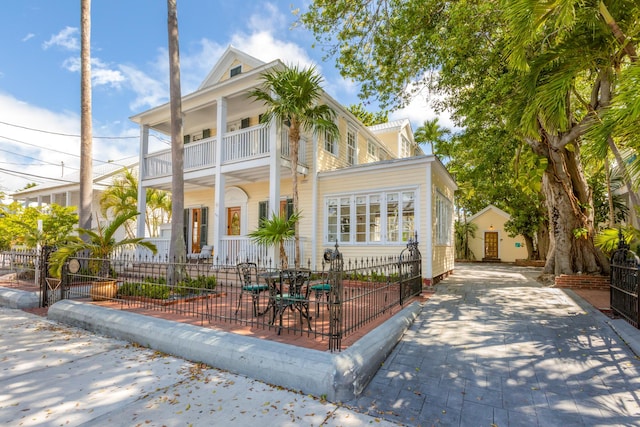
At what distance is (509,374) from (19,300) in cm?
1032

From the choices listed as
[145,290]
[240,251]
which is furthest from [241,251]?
[145,290]

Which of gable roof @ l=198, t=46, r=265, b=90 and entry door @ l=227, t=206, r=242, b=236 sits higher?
gable roof @ l=198, t=46, r=265, b=90

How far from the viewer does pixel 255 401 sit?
328 centimetres

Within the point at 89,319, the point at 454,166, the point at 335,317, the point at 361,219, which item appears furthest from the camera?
the point at 454,166

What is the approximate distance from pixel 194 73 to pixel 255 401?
15784 millimetres

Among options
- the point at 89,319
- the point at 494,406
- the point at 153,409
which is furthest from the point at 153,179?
the point at 494,406

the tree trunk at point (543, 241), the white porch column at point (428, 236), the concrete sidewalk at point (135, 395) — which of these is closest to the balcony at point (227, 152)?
the white porch column at point (428, 236)

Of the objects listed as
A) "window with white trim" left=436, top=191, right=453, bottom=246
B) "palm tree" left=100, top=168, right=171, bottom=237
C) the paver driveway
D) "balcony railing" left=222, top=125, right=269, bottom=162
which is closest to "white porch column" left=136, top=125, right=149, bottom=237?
"palm tree" left=100, top=168, right=171, bottom=237

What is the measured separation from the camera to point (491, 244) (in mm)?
24719

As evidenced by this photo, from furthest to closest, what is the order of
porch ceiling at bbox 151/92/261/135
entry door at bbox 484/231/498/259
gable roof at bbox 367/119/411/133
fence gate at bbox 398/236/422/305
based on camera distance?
entry door at bbox 484/231/498/259, gable roof at bbox 367/119/411/133, porch ceiling at bbox 151/92/261/135, fence gate at bbox 398/236/422/305

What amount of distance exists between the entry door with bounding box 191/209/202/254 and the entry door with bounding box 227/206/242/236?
181 centimetres

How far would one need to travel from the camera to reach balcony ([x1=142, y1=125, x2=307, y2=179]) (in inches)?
427

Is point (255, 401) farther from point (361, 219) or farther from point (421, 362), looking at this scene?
point (361, 219)

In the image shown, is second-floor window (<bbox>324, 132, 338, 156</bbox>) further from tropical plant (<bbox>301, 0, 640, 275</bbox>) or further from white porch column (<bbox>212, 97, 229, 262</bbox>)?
white porch column (<bbox>212, 97, 229, 262</bbox>)
